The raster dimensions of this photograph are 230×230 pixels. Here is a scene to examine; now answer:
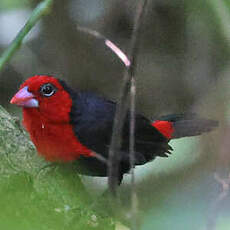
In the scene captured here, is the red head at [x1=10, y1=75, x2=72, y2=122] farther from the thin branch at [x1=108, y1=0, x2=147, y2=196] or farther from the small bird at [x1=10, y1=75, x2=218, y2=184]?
the thin branch at [x1=108, y1=0, x2=147, y2=196]

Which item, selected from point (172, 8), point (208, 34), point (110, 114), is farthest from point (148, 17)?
point (110, 114)

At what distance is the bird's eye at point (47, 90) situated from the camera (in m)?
2.80

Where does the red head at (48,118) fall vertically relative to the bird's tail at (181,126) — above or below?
above

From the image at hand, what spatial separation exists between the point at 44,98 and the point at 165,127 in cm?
85

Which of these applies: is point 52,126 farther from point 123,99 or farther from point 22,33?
point 123,99

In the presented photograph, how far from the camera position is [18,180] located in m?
2.04

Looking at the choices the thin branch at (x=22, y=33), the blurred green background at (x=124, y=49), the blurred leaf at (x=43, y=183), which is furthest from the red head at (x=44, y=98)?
the blurred green background at (x=124, y=49)

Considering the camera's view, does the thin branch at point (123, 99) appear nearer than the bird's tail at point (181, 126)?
Yes

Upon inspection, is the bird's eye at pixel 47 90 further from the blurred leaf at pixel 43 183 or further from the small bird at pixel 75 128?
the blurred leaf at pixel 43 183

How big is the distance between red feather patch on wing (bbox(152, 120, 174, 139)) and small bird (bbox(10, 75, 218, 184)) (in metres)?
0.22

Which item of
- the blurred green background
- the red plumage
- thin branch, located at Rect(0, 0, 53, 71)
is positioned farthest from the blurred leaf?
the blurred green background

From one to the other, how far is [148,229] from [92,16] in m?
4.43

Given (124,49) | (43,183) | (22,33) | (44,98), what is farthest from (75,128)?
(124,49)

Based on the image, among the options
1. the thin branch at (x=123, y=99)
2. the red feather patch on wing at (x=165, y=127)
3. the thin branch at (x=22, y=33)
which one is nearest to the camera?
the thin branch at (x=123, y=99)
